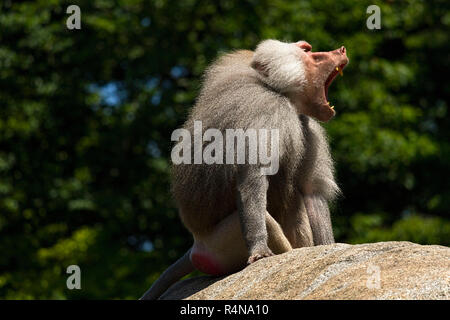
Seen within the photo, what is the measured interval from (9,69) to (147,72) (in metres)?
2.22

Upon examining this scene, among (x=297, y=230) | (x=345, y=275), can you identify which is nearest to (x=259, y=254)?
(x=297, y=230)

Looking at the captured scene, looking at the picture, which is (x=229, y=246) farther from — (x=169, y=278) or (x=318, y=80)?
(x=318, y=80)

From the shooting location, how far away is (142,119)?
42.4ft

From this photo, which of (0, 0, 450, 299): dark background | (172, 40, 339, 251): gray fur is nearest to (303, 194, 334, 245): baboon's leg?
(172, 40, 339, 251): gray fur

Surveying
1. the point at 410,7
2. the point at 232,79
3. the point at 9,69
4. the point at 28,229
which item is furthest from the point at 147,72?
the point at 232,79

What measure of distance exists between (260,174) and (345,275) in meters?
1.27

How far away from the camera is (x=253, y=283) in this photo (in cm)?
516

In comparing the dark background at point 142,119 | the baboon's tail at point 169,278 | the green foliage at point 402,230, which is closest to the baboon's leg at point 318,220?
the baboon's tail at point 169,278

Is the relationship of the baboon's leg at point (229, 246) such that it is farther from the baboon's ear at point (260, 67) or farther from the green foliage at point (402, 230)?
the green foliage at point (402, 230)

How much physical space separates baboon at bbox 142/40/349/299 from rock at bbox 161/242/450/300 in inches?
12.4

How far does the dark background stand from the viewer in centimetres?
1234

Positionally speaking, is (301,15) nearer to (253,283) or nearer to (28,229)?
(28,229)

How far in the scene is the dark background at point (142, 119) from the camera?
12336 millimetres

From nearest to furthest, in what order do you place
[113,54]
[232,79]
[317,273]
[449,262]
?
[449,262] < [317,273] < [232,79] < [113,54]
